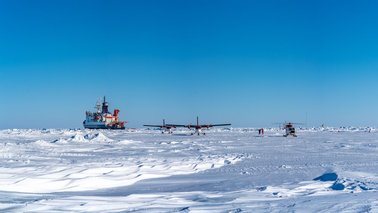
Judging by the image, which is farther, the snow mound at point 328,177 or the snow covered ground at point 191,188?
the snow mound at point 328,177

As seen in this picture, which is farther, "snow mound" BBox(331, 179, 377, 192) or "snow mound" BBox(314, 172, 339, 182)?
"snow mound" BBox(314, 172, 339, 182)

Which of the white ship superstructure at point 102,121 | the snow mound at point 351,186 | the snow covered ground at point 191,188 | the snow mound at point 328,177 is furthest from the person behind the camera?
the white ship superstructure at point 102,121

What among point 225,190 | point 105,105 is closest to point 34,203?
point 225,190

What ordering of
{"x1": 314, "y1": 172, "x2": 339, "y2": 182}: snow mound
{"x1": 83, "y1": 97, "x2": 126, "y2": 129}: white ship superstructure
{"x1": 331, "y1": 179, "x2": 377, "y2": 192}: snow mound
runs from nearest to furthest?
{"x1": 331, "y1": 179, "x2": 377, "y2": 192}: snow mound → {"x1": 314, "y1": 172, "x2": 339, "y2": 182}: snow mound → {"x1": 83, "y1": 97, "x2": 126, "y2": 129}: white ship superstructure

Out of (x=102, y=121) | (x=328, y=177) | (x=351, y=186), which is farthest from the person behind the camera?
(x=102, y=121)

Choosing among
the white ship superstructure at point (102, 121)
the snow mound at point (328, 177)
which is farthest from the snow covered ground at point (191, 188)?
the white ship superstructure at point (102, 121)

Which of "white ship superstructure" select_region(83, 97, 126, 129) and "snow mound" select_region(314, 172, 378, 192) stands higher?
"white ship superstructure" select_region(83, 97, 126, 129)

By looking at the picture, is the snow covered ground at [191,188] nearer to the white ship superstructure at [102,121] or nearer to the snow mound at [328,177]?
the snow mound at [328,177]

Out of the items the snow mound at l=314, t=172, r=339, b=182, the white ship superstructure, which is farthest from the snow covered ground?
the white ship superstructure

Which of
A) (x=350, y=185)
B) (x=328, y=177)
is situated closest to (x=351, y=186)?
(x=350, y=185)

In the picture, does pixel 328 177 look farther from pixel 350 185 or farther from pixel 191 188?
pixel 191 188

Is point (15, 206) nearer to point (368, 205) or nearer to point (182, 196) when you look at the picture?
point (182, 196)

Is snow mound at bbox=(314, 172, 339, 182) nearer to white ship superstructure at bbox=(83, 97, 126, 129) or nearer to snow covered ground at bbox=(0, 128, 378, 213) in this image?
snow covered ground at bbox=(0, 128, 378, 213)

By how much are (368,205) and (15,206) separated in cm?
585
